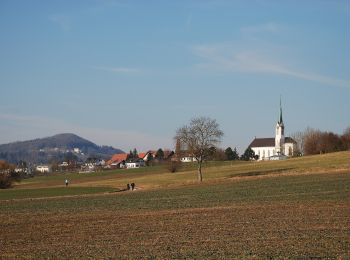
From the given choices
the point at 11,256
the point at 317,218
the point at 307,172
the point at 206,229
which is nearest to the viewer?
the point at 11,256

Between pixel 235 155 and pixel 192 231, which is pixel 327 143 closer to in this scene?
pixel 235 155

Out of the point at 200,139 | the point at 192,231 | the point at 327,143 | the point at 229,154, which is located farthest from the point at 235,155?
the point at 192,231

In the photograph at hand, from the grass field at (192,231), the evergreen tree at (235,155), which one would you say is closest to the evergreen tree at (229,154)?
the evergreen tree at (235,155)

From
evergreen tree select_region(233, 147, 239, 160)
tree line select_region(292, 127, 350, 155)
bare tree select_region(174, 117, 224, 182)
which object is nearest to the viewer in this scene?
bare tree select_region(174, 117, 224, 182)

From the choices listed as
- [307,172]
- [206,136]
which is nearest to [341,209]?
[307,172]

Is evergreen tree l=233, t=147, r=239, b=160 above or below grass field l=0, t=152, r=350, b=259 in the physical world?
above

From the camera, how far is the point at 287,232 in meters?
23.1

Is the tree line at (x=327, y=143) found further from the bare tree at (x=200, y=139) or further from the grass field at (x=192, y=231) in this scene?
the grass field at (x=192, y=231)

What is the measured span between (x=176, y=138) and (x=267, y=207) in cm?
5262

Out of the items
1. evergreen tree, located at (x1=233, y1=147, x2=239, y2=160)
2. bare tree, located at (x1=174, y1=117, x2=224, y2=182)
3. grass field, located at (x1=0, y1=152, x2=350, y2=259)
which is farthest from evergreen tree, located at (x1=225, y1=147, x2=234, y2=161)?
grass field, located at (x1=0, y1=152, x2=350, y2=259)

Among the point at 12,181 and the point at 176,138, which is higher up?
the point at 176,138

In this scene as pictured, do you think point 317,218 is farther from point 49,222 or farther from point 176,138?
point 176,138

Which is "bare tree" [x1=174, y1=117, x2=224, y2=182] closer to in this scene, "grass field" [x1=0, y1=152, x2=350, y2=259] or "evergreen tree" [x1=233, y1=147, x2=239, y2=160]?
"grass field" [x1=0, y1=152, x2=350, y2=259]

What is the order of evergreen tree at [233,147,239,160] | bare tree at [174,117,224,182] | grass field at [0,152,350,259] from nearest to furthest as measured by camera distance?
grass field at [0,152,350,259], bare tree at [174,117,224,182], evergreen tree at [233,147,239,160]
